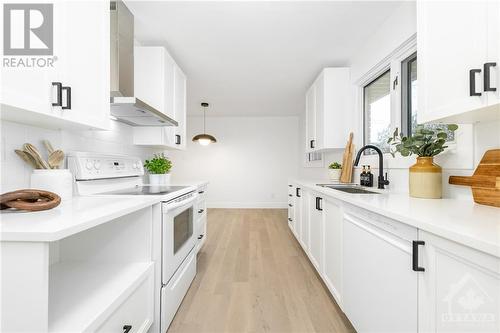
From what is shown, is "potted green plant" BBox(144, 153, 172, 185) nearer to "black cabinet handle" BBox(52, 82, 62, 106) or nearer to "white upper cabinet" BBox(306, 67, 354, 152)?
"black cabinet handle" BBox(52, 82, 62, 106)

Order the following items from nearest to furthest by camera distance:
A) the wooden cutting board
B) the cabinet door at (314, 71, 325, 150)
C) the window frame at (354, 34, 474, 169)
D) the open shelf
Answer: the open shelf
the wooden cutting board
the window frame at (354, 34, 474, 169)
the cabinet door at (314, 71, 325, 150)

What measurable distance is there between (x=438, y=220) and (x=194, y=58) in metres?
2.82

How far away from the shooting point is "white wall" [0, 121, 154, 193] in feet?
3.54

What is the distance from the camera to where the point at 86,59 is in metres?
1.18

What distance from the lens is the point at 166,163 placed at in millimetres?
2461

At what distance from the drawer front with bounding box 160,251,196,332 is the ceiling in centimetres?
214

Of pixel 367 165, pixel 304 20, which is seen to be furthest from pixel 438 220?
pixel 304 20

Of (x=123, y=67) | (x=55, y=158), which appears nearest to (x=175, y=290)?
(x=55, y=158)

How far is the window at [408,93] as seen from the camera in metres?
1.89

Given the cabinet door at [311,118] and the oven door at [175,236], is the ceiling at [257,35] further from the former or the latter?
the oven door at [175,236]

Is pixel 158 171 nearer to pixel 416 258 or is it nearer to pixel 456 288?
pixel 416 258

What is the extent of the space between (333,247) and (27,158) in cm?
198

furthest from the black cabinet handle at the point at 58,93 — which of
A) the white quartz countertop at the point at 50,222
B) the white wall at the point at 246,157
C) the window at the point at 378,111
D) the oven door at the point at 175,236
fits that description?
the white wall at the point at 246,157

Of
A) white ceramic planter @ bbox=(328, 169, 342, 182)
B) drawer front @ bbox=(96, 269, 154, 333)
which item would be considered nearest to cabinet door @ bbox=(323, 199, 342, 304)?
white ceramic planter @ bbox=(328, 169, 342, 182)
